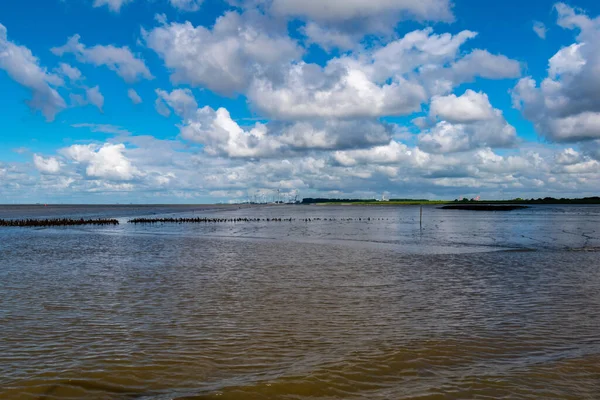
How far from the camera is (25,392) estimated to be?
29.2ft

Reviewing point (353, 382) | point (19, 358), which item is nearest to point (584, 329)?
point (353, 382)

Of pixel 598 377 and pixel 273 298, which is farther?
pixel 273 298

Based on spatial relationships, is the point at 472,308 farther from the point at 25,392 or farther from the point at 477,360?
the point at 25,392

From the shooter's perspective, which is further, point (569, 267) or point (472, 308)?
point (569, 267)

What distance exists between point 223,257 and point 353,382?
2464 centimetres

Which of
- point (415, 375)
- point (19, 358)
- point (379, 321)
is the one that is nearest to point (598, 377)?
point (415, 375)

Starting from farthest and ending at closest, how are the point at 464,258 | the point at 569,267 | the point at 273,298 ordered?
the point at 464,258 → the point at 569,267 → the point at 273,298

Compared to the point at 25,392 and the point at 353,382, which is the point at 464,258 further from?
the point at 25,392

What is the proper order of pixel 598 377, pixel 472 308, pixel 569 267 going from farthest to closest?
pixel 569 267 < pixel 472 308 < pixel 598 377

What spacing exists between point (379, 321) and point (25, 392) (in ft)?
32.1

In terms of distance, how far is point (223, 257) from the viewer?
33.0 meters

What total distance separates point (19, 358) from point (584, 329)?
1570cm

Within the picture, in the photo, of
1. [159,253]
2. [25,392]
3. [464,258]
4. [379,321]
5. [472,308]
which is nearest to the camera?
[25,392]

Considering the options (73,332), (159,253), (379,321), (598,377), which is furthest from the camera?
(159,253)
